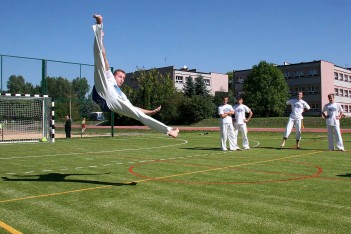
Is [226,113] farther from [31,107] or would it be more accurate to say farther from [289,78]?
[289,78]

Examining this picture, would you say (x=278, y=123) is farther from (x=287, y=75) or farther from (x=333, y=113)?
(x=287, y=75)

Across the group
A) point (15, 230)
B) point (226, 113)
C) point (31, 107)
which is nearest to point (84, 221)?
point (15, 230)

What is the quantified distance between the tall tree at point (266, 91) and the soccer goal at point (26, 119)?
52.4m

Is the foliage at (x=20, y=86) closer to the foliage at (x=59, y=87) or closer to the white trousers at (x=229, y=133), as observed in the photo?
the foliage at (x=59, y=87)

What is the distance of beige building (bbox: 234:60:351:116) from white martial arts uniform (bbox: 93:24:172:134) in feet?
226

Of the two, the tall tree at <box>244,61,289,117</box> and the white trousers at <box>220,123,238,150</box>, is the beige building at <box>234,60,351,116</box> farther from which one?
the white trousers at <box>220,123,238,150</box>

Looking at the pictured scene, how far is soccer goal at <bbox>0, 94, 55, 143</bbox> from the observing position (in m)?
22.9

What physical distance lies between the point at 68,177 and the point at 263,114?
66.5m

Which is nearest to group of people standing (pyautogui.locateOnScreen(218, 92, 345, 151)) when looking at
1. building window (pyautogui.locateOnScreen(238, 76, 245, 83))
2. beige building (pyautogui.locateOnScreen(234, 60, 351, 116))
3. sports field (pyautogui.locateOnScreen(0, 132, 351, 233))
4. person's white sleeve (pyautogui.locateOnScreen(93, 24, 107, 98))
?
sports field (pyautogui.locateOnScreen(0, 132, 351, 233))

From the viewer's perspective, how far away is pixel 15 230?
4.39 metres

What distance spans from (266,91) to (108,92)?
66114 millimetres

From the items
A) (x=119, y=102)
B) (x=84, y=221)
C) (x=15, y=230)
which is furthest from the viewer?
(x=119, y=102)

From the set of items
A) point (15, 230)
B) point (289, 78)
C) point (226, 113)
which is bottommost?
point (15, 230)

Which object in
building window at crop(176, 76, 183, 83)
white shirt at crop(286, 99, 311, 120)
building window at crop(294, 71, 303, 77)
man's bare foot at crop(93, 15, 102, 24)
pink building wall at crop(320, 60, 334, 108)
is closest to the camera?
man's bare foot at crop(93, 15, 102, 24)
